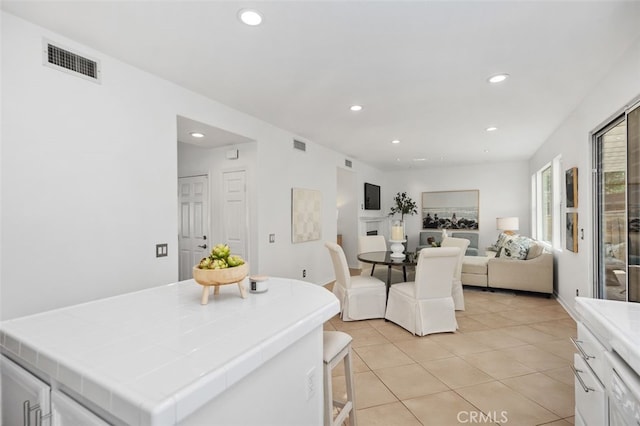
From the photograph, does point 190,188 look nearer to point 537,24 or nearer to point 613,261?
point 537,24

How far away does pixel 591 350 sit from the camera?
127 cm

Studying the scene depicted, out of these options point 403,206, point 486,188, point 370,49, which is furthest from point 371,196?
point 370,49

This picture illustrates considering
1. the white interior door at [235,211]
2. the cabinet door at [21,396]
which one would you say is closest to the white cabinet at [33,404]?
the cabinet door at [21,396]

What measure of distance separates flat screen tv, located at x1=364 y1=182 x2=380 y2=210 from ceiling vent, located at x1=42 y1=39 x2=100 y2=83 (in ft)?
18.4

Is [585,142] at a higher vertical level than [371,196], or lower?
higher

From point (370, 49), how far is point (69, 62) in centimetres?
213

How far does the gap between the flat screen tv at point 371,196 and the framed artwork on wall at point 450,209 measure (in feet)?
4.16

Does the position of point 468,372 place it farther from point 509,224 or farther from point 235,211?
point 509,224

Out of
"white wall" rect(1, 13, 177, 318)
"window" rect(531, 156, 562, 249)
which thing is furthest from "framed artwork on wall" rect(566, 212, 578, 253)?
"white wall" rect(1, 13, 177, 318)

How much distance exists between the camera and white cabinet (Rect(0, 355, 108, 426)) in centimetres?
89

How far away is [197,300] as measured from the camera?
148 centimetres

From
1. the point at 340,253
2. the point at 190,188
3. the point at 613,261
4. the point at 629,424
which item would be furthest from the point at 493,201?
the point at 629,424

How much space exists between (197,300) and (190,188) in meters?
3.45

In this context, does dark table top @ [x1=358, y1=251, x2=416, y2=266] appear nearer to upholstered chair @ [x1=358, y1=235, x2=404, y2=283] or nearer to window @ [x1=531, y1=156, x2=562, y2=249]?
upholstered chair @ [x1=358, y1=235, x2=404, y2=283]
